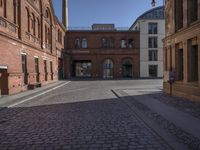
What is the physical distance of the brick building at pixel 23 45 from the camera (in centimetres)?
1944

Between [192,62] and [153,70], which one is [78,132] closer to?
[192,62]

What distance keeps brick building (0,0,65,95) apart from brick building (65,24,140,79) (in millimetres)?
19784

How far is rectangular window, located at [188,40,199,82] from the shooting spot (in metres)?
15.4

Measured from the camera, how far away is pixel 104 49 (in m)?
57.3

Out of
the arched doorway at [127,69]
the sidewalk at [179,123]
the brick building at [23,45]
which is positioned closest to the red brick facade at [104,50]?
the arched doorway at [127,69]

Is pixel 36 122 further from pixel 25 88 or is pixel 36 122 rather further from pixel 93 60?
pixel 93 60

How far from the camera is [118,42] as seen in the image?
57.5m

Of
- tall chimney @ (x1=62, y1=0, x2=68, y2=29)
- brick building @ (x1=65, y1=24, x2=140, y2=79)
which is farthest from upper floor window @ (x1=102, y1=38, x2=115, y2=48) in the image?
tall chimney @ (x1=62, y1=0, x2=68, y2=29)

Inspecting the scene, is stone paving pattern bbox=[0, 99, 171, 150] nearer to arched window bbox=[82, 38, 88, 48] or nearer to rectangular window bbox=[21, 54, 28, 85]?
rectangular window bbox=[21, 54, 28, 85]

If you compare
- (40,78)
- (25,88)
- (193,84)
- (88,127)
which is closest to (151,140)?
(88,127)

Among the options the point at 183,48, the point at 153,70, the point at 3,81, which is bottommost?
the point at 3,81

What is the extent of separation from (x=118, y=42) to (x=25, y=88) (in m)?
35.7

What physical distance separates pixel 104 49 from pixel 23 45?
3434cm

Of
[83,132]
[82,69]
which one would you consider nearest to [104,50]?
[82,69]
